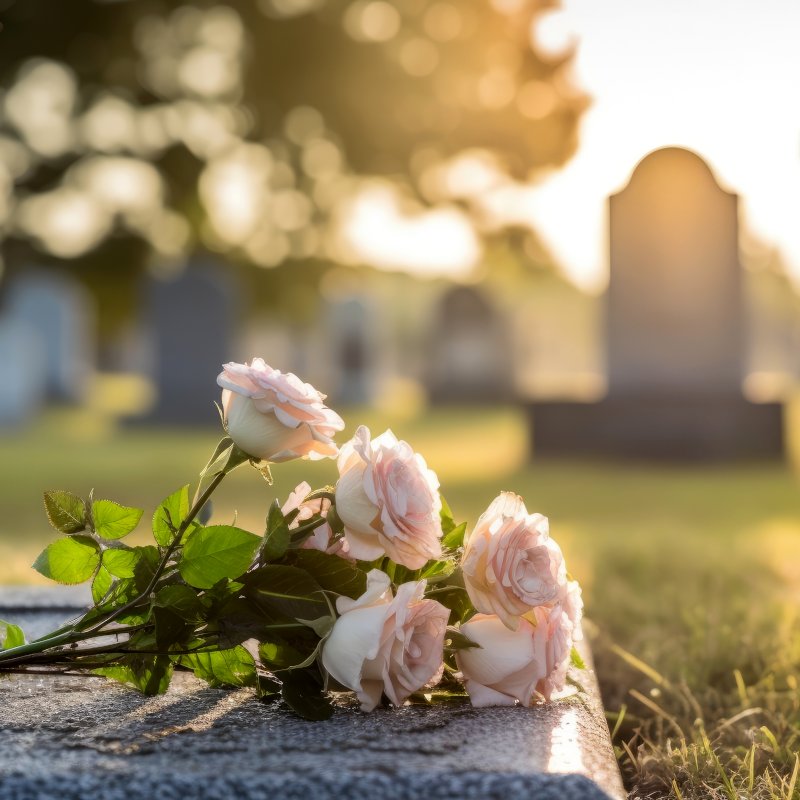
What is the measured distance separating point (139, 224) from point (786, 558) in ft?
50.0

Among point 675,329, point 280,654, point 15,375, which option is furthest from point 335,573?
point 15,375

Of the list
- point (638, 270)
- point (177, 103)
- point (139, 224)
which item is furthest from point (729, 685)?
point (139, 224)

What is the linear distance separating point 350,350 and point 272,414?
17384 mm

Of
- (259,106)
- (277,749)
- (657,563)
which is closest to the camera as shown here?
(277,749)

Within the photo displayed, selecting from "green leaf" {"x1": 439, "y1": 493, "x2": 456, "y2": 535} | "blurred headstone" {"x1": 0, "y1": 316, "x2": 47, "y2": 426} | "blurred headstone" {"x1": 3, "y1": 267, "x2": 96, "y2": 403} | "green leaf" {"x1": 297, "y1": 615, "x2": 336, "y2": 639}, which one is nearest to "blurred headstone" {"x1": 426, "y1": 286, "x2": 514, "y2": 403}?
"blurred headstone" {"x1": 3, "y1": 267, "x2": 96, "y2": 403}

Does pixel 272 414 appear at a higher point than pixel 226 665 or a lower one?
higher

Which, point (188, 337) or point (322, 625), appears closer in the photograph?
point (322, 625)

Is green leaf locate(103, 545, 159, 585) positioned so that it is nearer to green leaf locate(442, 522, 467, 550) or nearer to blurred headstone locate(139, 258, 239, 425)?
green leaf locate(442, 522, 467, 550)

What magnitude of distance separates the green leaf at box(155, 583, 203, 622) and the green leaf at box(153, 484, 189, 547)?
0.07 m

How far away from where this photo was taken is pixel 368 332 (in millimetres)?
18938

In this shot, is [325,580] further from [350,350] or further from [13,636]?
[350,350]

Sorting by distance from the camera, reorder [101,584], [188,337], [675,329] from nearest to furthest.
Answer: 1. [101,584]
2. [675,329]
3. [188,337]

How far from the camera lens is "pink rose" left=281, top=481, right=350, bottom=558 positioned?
149 cm

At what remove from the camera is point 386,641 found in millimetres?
1338
